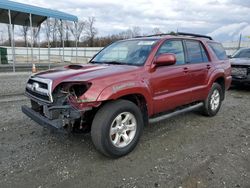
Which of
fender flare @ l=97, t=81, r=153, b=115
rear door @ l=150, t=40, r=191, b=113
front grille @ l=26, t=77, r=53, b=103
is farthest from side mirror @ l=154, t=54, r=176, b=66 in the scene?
front grille @ l=26, t=77, r=53, b=103

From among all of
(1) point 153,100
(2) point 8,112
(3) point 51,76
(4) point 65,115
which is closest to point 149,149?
(1) point 153,100

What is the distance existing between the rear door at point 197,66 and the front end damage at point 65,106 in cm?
234

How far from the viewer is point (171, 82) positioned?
421cm

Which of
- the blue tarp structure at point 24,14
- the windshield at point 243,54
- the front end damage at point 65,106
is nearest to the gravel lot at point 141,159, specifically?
the front end damage at point 65,106

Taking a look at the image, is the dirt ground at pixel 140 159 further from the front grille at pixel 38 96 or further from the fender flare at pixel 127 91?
the fender flare at pixel 127 91

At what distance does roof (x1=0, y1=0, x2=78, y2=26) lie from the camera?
1352 centimetres

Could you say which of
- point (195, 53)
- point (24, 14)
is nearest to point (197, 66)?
point (195, 53)

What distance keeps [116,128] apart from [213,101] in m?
3.14

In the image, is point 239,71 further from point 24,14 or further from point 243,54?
point 24,14

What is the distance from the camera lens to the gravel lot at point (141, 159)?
295 centimetres

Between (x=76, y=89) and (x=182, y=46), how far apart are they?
2.48 m

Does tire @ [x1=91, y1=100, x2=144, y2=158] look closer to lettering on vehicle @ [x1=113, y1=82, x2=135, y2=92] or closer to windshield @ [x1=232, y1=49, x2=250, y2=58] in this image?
lettering on vehicle @ [x1=113, y1=82, x2=135, y2=92]

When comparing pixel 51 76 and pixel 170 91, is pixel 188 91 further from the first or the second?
pixel 51 76

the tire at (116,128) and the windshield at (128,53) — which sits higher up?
the windshield at (128,53)
